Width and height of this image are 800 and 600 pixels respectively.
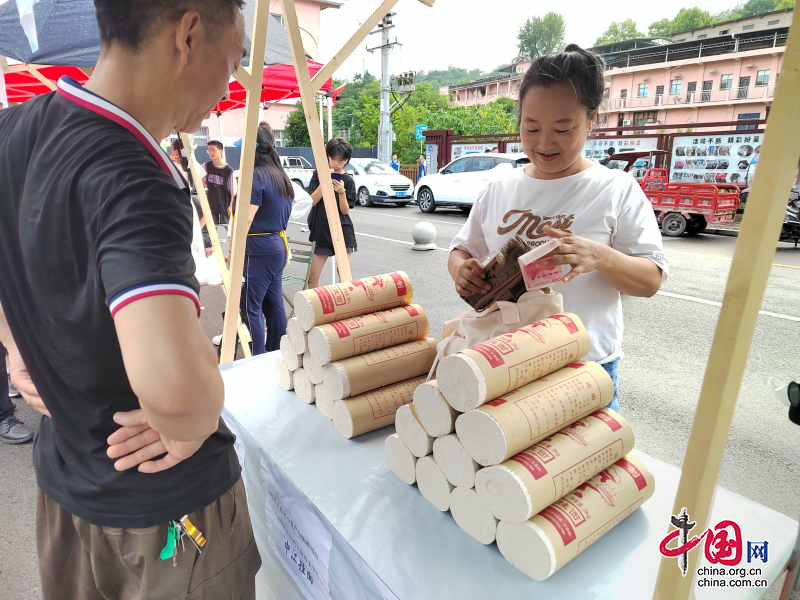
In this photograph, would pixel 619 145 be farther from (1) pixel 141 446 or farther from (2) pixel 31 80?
(1) pixel 141 446

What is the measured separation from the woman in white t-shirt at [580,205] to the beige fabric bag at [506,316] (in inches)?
3.8

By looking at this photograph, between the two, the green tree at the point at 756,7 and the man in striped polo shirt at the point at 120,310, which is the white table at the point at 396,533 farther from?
the green tree at the point at 756,7

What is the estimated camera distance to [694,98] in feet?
107

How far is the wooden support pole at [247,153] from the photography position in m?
2.04

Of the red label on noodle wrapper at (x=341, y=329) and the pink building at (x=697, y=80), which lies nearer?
the red label on noodle wrapper at (x=341, y=329)

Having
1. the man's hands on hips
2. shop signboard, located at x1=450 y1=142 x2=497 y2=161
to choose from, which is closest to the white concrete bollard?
the man's hands on hips

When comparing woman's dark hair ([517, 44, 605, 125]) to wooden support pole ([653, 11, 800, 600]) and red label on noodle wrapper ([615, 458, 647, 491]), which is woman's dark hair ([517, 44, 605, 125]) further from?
red label on noodle wrapper ([615, 458, 647, 491])

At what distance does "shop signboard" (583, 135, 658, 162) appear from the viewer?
1325 cm

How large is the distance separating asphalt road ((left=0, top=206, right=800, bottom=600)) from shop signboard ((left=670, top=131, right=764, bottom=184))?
438cm

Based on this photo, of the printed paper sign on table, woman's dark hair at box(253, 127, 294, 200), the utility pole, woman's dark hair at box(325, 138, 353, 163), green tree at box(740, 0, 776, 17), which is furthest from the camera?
green tree at box(740, 0, 776, 17)

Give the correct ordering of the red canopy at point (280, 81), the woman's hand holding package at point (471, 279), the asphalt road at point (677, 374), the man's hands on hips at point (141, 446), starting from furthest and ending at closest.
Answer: the red canopy at point (280, 81)
the asphalt road at point (677, 374)
the woman's hand holding package at point (471, 279)
the man's hands on hips at point (141, 446)

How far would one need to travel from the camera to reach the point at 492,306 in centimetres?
137

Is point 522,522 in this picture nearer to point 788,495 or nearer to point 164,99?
point 164,99
